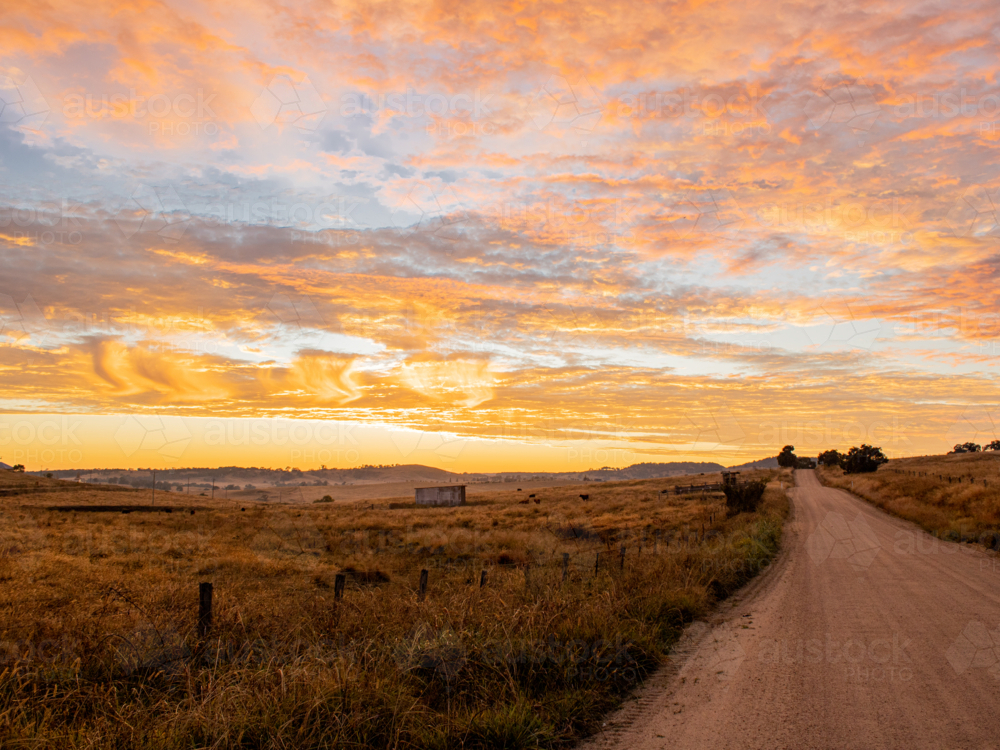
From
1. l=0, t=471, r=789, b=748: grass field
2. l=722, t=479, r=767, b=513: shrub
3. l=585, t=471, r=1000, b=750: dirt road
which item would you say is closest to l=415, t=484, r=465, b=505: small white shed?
l=722, t=479, r=767, b=513: shrub

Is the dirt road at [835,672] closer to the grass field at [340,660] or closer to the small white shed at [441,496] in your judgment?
the grass field at [340,660]

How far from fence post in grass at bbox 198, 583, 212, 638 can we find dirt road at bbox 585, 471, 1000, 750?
16.7 feet

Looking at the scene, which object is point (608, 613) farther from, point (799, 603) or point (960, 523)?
point (960, 523)

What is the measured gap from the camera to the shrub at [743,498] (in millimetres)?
34031

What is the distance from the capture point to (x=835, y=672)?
743 cm

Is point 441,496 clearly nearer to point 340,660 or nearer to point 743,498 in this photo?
point 743,498

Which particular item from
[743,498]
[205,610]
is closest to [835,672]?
[205,610]

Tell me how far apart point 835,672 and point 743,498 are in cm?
2998

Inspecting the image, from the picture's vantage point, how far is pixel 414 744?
5.35 meters

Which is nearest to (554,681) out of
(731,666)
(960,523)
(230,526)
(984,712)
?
(731,666)

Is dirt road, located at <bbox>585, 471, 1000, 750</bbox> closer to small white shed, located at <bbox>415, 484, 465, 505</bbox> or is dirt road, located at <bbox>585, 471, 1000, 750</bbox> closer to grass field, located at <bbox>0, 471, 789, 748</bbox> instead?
grass field, located at <bbox>0, 471, 789, 748</bbox>

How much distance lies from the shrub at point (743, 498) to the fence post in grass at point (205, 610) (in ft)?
103

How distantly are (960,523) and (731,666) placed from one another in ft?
76.6

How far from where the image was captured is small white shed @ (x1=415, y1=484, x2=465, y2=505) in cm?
7888
